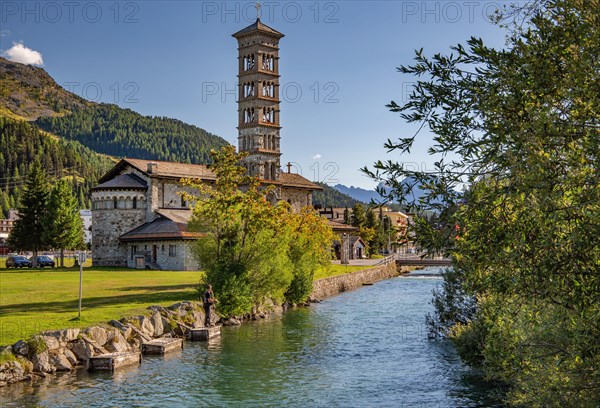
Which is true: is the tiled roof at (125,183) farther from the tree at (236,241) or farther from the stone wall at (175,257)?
the tree at (236,241)

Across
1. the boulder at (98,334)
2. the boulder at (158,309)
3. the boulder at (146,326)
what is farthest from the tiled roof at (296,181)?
the boulder at (98,334)

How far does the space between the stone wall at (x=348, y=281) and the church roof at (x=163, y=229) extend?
14.4 metres

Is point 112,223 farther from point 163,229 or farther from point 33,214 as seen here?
point 33,214

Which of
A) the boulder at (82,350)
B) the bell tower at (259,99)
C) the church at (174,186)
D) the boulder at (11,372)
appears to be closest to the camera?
the boulder at (11,372)

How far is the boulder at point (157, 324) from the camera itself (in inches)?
1173

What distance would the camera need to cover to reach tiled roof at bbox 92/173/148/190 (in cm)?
7044

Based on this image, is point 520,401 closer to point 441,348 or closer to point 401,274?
point 441,348

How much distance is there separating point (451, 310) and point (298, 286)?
1949 centimetres

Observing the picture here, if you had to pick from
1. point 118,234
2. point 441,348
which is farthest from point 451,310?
point 118,234

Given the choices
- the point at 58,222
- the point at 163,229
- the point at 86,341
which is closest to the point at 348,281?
the point at 163,229

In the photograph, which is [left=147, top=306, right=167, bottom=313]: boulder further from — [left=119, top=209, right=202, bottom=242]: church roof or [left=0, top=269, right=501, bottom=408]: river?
[left=119, top=209, right=202, bottom=242]: church roof

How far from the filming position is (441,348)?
2906cm

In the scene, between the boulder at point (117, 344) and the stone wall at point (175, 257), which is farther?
the stone wall at point (175, 257)

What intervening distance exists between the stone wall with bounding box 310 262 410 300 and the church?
12.4 m
